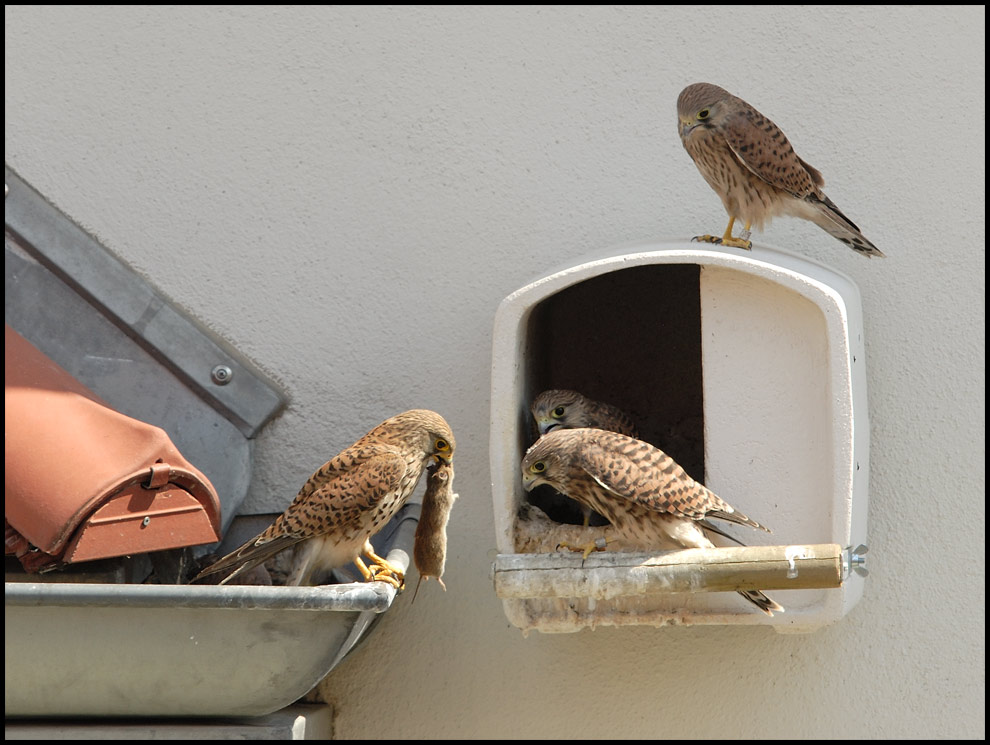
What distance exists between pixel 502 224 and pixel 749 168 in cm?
66

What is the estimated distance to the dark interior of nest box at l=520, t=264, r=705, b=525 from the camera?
297 cm

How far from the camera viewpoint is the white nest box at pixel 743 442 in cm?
217

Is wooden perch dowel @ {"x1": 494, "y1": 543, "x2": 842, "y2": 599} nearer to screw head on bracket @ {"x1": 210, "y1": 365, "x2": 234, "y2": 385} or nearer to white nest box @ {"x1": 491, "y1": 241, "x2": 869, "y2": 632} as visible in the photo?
white nest box @ {"x1": 491, "y1": 241, "x2": 869, "y2": 632}

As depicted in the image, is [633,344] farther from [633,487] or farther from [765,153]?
[633,487]

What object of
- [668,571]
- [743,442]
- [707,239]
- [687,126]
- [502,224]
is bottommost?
[668,571]

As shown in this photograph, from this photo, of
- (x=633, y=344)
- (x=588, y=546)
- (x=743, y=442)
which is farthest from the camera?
(x=633, y=344)

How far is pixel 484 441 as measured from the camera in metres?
2.81

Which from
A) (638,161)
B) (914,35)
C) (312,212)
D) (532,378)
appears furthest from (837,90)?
(312,212)

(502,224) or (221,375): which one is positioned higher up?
(502,224)

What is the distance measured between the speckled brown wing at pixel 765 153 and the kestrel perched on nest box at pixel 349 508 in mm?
903

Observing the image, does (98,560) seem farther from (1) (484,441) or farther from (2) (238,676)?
(1) (484,441)

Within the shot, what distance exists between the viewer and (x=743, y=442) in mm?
2332

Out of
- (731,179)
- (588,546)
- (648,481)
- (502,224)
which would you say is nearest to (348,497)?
(588,546)

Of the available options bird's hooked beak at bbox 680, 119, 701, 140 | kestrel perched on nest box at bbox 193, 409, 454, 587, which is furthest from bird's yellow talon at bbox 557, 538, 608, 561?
bird's hooked beak at bbox 680, 119, 701, 140
